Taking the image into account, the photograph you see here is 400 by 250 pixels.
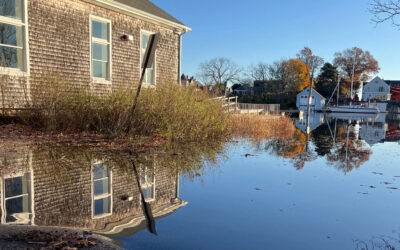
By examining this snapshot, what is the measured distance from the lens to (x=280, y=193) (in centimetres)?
406

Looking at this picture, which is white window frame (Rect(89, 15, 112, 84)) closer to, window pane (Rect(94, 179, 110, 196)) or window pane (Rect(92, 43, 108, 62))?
window pane (Rect(92, 43, 108, 62))

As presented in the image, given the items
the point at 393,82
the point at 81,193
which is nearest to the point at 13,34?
the point at 81,193

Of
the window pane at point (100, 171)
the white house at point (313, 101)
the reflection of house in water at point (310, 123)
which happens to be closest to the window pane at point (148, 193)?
the window pane at point (100, 171)

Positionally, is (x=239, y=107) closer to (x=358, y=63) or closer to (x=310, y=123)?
(x=310, y=123)

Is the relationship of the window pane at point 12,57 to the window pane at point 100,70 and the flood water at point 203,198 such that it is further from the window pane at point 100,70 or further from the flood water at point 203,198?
the flood water at point 203,198

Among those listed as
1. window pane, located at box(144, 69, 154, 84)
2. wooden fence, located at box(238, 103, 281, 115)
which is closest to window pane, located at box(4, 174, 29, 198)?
window pane, located at box(144, 69, 154, 84)

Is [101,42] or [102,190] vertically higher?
[101,42]

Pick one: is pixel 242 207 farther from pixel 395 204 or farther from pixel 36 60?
pixel 36 60

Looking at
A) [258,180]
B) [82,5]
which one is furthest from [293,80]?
[258,180]

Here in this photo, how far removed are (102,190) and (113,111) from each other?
166 inches

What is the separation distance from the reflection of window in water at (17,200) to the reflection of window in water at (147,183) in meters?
1.33

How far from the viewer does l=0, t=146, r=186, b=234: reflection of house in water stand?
111 inches

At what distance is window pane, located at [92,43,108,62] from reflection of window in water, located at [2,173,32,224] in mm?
7916

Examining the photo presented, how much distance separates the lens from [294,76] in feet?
186
